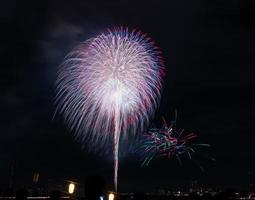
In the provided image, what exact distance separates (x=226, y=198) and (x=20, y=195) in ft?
23.6

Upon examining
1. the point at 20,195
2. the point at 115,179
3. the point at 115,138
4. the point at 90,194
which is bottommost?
the point at 90,194

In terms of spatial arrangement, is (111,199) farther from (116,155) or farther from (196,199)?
(116,155)

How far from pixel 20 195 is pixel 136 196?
3693 millimetres

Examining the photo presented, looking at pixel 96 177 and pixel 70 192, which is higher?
pixel 70 192

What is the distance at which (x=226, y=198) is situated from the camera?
49.3 ft

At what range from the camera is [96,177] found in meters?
8.12

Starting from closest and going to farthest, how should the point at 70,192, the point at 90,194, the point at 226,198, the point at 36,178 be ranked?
the point at 90,194
the point at 226,198
the point at 70,192
the point at 36,178

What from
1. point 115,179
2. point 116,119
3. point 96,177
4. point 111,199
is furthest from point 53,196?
point 115,179

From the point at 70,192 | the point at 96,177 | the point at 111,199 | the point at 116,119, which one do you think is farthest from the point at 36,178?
the point at 96,177

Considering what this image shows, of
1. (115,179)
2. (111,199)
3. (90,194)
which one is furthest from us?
(115,179)

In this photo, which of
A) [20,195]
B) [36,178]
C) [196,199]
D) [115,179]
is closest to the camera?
[20,195]

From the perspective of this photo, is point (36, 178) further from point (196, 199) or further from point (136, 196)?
point (136, 196)

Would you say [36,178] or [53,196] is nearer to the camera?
[53,196]

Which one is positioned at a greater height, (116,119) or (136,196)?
(116,119)
